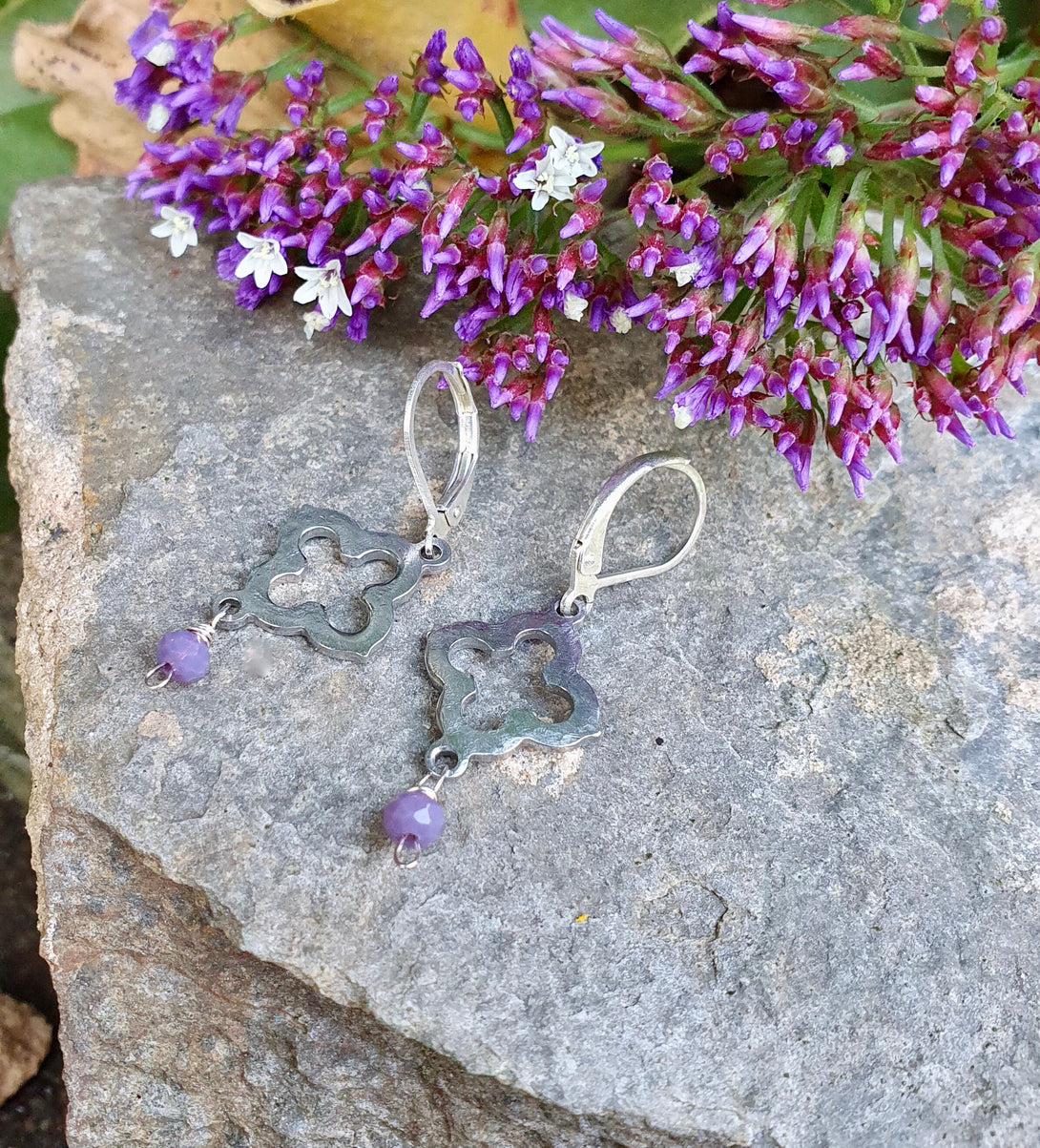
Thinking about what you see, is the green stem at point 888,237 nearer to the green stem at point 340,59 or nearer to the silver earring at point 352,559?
the silver earring at point 352,559

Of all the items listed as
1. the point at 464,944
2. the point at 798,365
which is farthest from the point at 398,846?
the point at 798,365

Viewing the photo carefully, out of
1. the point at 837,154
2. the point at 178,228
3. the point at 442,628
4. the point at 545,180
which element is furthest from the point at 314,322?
the point at 837,154

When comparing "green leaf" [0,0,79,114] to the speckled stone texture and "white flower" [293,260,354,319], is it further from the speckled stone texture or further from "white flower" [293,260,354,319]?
"white flower" [293,260,354,319]

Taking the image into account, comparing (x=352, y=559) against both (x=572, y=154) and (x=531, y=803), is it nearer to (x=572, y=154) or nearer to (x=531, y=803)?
(x=531, y=803)

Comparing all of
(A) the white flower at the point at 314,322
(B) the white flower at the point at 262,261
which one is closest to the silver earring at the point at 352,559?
(A) the white flower at the point at 314,322

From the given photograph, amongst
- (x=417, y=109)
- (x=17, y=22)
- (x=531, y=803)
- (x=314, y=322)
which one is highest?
(x=417, y=109)
